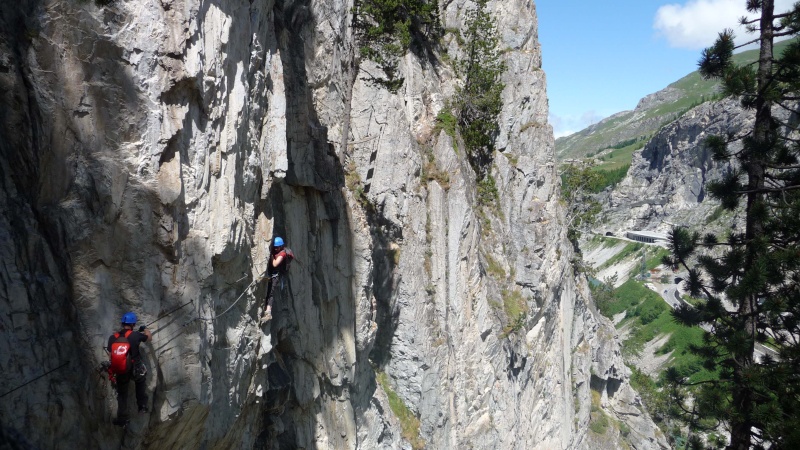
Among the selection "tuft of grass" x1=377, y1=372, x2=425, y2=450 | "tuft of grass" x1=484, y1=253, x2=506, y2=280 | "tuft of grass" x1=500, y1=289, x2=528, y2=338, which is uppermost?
"tuft of grass" x1=484, y1=253, x2=506, y2=280

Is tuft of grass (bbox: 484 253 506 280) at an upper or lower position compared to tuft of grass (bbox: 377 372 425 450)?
upper

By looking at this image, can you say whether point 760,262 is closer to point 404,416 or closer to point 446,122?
point 404,416

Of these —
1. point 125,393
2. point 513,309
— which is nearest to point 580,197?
point 513,309

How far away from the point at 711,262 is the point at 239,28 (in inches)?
413

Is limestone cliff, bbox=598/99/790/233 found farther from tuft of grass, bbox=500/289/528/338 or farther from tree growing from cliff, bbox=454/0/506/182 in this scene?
tree growing from cliff, bbox=454/0/506/182

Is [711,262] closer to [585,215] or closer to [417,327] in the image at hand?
[417,327]

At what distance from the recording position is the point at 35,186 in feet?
25.1

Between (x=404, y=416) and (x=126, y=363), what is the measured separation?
13.7 m

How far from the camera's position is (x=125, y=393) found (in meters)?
7.71

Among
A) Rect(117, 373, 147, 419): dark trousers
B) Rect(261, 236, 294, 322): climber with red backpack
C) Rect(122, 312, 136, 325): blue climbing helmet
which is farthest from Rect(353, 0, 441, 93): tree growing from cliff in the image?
Rect(117, 373, 147, 419): dark trousers

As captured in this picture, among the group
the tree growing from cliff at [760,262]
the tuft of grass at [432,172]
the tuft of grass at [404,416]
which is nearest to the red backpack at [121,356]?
the tree growing from cliff at [760,262]

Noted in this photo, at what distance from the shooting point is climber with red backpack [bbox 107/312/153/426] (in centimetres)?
734

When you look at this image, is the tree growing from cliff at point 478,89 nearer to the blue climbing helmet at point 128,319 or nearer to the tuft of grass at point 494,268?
the tuft of grass at point 494,268

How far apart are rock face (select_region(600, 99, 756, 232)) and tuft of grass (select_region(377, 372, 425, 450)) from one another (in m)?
126
